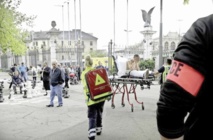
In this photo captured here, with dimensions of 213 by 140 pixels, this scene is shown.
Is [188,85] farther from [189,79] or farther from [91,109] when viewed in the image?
[91,109]

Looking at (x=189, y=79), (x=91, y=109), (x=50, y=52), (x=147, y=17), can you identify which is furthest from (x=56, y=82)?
(x=50, y=52)

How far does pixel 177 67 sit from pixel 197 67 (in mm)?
83

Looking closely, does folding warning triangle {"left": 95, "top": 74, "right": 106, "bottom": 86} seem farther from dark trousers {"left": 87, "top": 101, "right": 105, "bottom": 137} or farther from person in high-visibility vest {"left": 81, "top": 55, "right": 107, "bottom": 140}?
dark trousers {"left": 87, "top": 101, "right": 105, "bottom": 137}

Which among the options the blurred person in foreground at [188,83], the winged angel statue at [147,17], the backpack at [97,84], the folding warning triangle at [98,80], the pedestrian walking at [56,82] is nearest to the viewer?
the blurred person in foreground at [188,83]

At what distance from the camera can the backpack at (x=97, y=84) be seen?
20.1 feet

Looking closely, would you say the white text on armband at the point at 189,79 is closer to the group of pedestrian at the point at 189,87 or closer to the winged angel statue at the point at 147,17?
the group of pedestrian at the point at 189,87

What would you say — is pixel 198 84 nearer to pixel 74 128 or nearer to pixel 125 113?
pixel 74 128

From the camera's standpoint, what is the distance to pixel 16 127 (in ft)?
25.8

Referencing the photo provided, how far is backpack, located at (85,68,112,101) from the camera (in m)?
6.13

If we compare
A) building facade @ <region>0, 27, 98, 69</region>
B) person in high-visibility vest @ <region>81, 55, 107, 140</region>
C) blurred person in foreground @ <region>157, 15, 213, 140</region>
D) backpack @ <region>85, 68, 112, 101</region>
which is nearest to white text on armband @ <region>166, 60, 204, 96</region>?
blurred person in foreground @ <region>157, 15, 213, 140</region>

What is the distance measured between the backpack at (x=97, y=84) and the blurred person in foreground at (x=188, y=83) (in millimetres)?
5013

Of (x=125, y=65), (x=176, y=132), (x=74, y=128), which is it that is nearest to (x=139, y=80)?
(x=125, y=65)

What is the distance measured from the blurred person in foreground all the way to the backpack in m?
5.01

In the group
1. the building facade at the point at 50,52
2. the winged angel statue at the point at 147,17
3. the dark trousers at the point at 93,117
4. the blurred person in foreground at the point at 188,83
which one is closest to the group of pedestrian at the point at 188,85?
the blurred person in foreground at the point at 188,83
